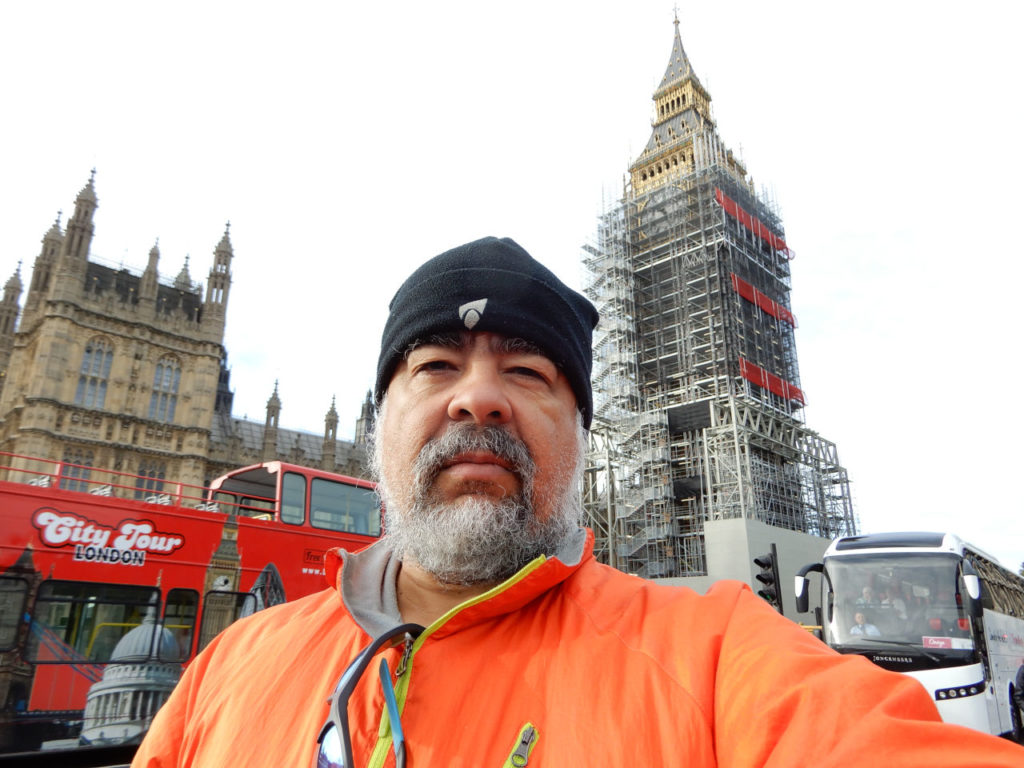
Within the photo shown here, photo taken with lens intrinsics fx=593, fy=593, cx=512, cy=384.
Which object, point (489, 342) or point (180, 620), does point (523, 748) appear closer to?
point (489, 342)

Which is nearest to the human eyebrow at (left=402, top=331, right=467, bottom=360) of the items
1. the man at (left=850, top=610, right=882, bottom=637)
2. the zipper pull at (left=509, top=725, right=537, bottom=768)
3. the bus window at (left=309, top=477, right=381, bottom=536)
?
the zipper pull at (left=509, top=725, right=537, bottom=768)

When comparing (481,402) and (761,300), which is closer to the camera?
(481,402)

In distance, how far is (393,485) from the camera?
5.48 ft

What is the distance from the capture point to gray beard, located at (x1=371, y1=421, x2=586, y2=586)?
1.43 m

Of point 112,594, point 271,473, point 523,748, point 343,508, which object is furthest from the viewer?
point 343,508

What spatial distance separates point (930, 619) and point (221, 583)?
32.7 feet

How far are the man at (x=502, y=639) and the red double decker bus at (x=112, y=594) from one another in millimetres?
5390

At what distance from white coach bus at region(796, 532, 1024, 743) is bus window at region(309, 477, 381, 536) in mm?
7058

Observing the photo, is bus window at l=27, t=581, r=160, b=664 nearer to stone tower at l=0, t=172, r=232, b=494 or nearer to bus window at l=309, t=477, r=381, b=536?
bus window at l=309, t=477, r=381, b=536

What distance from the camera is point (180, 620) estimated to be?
8008 millimetres

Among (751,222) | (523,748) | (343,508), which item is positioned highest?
(751,222)

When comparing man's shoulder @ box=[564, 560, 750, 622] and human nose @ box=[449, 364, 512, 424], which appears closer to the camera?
man's shoulder @ box=[564, 560, 750, 622]

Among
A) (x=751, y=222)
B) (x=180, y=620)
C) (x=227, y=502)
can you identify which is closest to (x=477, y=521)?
(x=180, y=620)

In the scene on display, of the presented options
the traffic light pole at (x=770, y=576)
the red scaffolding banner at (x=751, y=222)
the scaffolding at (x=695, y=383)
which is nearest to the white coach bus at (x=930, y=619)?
the traffic light pole at (x=770, y=576)
